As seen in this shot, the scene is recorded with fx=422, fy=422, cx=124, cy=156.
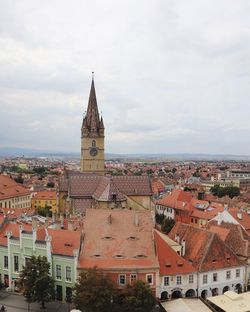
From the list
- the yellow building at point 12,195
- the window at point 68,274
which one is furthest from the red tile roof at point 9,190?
the window at point 68,274

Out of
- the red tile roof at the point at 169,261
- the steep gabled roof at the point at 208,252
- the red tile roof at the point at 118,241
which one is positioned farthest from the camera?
the steep gabled roof at the point at 208,252

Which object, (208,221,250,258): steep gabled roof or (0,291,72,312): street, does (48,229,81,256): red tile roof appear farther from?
(208,221,250,258): steep gabled roof

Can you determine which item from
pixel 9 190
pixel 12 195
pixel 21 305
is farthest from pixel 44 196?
pixel 21 305

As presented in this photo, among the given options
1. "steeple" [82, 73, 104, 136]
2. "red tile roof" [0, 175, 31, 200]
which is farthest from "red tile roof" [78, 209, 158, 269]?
"red tile roof" [0, 175, 31, 200]

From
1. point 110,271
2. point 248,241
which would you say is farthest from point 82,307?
point 248,241

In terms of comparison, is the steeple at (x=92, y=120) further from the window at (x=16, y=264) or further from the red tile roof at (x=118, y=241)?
the window at (x=16, y=264)

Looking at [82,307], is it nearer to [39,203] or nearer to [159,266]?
[159,266]

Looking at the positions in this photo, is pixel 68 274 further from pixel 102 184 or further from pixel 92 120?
pixel 92 120

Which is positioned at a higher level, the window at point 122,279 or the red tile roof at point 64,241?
the red tile roof at point 64,241
